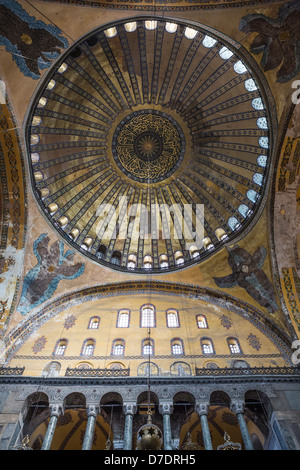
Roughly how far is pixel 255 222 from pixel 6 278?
9.40 metres

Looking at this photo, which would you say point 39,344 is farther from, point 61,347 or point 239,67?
point 239,67

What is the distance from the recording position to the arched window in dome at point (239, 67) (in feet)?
37.8

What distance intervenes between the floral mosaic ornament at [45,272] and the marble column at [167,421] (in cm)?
597

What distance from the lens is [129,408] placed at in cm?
923

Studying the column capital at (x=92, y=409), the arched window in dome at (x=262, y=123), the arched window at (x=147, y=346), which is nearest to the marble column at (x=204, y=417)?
the arched window at (x=147, y=346)

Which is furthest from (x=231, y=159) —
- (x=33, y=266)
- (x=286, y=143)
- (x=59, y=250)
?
(x=33, y=266)

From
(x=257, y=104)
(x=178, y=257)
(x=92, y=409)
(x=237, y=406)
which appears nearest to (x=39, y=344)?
(x=92, y=409)

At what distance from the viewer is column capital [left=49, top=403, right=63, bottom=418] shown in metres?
9.09

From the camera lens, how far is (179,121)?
14523mm

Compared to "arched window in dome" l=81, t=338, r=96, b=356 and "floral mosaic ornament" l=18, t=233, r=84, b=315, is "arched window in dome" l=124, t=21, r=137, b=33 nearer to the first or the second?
"floral mosaic ornament" l=18, t=233, r=84, b=315

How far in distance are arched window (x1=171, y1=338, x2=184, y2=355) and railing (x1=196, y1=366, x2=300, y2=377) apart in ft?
3.87

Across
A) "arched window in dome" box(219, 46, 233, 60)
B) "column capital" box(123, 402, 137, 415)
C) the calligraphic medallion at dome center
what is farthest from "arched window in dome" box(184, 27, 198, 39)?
"column capital" box(123, 402, 137, 415)

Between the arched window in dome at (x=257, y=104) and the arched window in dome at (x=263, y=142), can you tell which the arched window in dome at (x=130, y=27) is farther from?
the arched window in dome at (x=263, y=142)

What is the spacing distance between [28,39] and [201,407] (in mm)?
11399
